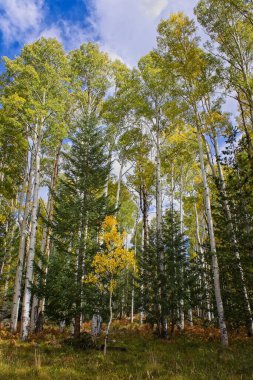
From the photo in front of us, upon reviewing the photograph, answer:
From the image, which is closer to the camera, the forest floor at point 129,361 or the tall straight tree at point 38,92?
the forest floor at point 129,361

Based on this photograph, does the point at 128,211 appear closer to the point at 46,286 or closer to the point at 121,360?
the point at 46,286

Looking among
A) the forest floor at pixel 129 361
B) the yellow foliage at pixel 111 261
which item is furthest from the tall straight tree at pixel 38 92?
the forest floor at pixel 129 361

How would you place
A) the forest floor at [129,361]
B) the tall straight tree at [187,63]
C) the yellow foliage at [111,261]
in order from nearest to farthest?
the forest floor at [129,361], the yellow foliage at [111,261], the tall straight tree at [187,63]

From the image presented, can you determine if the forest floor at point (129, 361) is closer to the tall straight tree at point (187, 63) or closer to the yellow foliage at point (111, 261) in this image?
the yellow foliage at point (111, 261)

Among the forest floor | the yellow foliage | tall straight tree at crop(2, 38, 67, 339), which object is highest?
tall straight tree at crop(2, 38, 67, 339)

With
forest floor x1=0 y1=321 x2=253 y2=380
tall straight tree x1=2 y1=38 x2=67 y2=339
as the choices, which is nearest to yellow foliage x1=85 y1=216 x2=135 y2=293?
forest floor x1=0 y1=321 x2=253 y2=380

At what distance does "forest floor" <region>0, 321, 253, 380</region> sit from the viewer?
6516mm

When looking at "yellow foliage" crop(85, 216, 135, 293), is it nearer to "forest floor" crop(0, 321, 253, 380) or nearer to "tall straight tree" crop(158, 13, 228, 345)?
"forest floor" crop(0, 321, 253, 380)

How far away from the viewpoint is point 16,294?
501 inches

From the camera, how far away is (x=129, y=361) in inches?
330

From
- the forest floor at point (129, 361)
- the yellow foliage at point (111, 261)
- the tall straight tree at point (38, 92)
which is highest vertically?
the tall straight tree at point (38, 92)

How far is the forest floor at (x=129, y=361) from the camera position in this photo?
6.52 m

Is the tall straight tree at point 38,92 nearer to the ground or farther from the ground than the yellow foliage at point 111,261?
farther from the ground

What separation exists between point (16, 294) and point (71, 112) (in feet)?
38.8
